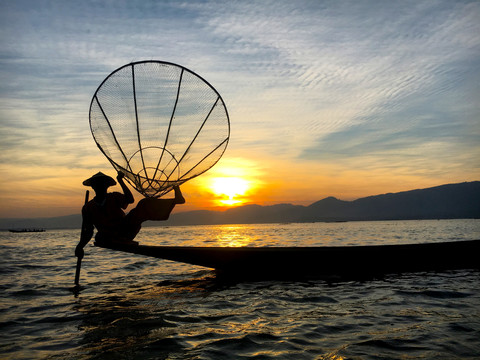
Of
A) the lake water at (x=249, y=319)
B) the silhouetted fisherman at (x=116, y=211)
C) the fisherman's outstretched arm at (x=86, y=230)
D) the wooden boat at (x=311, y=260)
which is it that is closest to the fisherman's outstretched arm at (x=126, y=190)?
the silhouetted fisherman at (x=116, y=211)

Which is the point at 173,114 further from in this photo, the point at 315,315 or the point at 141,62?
the point at 315,315

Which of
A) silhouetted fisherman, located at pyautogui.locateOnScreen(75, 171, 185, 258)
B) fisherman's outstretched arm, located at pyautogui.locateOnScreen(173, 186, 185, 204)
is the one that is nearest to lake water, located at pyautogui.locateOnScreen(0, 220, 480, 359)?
silhouetted fisherman, located at pyautogui.locateOnScreen(75, 171, 185, 258)

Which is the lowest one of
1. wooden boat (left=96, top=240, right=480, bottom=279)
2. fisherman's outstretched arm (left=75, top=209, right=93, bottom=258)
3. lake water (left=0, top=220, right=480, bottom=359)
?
lake water (left=0, top=220, right=480, bottom=359)

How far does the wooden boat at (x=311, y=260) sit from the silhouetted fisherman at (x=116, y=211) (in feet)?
4.26

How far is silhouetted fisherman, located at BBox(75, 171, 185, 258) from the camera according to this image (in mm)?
7301

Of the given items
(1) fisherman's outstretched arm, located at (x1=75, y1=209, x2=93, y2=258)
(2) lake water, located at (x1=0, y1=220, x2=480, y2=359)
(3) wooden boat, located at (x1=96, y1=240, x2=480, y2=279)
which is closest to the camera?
(2) lake water, located at (x1=0, y1=220, x2=480, y2=359)

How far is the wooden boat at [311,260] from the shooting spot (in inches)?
343

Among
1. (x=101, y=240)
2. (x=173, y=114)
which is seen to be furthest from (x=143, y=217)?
(x=173, y=114)

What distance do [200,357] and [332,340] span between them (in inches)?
67.0

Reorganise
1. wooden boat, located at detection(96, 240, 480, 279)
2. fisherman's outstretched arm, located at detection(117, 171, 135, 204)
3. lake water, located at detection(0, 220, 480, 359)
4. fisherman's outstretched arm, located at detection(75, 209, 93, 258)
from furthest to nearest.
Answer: wooden boat, located at detection(96, 240, 480, 279)
fisherman's outstretched arm, located at detection(75, 209, 93, 258)
fisherman's outstretched arm, located at detection(117, 171, 135, 204)
lake water, located at detection(0, 220, 480, 359)

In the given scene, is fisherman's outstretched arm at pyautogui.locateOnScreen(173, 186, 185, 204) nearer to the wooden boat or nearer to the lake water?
the wooden boat

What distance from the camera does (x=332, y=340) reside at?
438 centimetres

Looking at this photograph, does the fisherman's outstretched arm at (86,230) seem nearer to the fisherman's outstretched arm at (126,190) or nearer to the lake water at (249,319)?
the fisherman's outstretched arm at (126,190)

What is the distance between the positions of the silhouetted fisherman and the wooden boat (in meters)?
1.30
